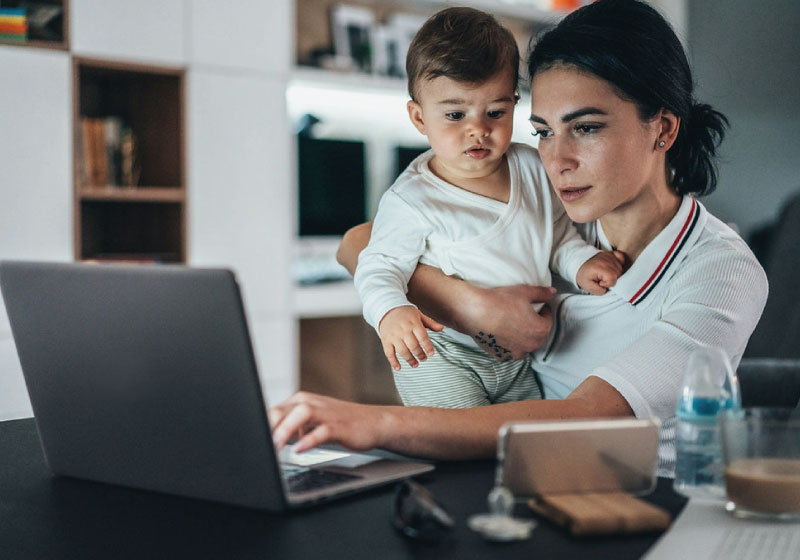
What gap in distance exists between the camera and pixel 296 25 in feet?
14.3

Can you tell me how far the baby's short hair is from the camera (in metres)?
1.61

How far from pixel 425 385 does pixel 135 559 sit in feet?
3.16

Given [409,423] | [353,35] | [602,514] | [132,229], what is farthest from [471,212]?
[353,35]

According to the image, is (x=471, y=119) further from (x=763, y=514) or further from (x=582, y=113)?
(x=763, y=514)

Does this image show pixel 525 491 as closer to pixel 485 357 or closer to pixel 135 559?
pixel 135 559

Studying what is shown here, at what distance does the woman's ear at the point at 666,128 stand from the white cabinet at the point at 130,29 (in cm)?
253

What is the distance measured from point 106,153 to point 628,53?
2.64 m

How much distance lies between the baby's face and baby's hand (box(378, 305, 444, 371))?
1.20ft

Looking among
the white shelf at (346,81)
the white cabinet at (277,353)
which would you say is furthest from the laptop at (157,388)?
the white shelf at (346,81)

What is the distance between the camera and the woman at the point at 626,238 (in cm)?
130

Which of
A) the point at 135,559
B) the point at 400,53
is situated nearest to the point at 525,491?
the point at 135,559

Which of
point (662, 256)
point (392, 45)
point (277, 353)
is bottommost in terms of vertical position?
point (277, 353)

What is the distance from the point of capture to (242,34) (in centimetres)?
381

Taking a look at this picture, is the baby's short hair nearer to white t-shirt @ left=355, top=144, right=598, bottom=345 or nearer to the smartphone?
white t-shirt @ left=355, top=144, right=598, bottom=345
